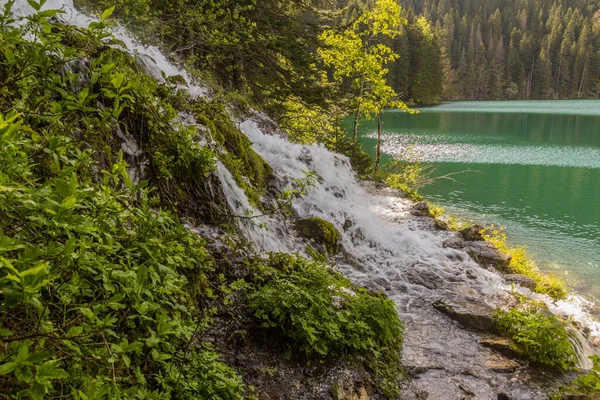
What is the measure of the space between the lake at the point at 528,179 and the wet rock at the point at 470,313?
220 inches

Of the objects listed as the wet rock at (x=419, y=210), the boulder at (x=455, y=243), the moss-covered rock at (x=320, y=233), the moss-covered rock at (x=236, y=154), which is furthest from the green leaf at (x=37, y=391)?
the wet rock at (x=419, y=210)

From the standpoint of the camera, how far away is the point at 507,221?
54.4ft

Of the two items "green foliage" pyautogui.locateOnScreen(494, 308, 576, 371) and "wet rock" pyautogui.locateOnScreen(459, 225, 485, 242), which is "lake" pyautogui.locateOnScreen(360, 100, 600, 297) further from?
"green foliage" pyautogui.locateOnScreen(494, 308, 576, 371)

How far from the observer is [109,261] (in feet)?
8.54

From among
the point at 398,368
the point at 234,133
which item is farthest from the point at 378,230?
the point at 398,368

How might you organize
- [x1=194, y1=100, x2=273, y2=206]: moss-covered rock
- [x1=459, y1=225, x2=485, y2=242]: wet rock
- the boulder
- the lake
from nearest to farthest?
[x1=194, y1=100, x2=273, y2=206]: moss-covered rock, the boulder, [x1=459, y1=225, x2=485, y2=242]: wet rock, the lake

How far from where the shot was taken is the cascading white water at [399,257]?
5359 millimetres

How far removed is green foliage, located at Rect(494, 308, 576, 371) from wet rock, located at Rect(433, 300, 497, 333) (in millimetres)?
165

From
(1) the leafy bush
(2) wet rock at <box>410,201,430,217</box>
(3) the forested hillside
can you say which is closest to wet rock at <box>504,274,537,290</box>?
(1) the leafy bush

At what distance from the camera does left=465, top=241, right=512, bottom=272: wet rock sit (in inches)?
397

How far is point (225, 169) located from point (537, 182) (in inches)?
896

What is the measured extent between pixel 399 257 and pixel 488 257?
10.6ft

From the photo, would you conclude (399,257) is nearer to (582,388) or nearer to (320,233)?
(320,233)

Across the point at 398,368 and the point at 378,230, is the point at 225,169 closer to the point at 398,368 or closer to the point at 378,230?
the point at 398,368
